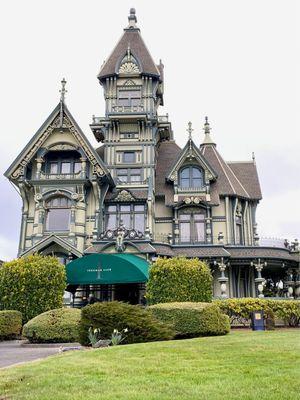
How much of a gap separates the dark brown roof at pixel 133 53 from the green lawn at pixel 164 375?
27872mm

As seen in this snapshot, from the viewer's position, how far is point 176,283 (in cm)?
2322

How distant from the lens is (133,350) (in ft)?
39.9

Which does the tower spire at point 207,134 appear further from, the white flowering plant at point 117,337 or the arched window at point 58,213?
the white flowering plant at point 117,337

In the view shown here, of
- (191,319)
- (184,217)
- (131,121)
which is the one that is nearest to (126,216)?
(184,217)

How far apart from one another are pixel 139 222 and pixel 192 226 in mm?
3771

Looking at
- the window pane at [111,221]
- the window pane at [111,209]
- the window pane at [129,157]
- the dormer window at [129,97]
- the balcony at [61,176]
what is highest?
the dormer window at [129,97]

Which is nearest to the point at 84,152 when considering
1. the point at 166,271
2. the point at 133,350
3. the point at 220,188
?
the point at 220,188

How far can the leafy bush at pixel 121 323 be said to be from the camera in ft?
50.9

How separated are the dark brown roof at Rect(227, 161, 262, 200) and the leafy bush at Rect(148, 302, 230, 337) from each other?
60.8 ft

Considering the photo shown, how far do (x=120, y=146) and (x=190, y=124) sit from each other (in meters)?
5.39

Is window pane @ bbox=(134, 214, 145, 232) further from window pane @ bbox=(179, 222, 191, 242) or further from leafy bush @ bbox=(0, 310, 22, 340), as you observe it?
leafy bush @ bbox=(0, 310, 22, 340)

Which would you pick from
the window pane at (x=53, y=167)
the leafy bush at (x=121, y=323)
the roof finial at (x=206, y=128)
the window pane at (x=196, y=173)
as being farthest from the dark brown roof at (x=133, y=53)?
the leafy bush at (x=121, y=323)

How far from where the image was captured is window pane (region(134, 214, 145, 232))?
32.6 m

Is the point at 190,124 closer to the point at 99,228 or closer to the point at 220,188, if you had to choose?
the point at 220,188
